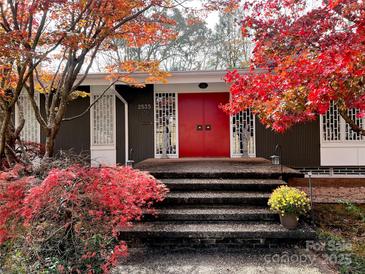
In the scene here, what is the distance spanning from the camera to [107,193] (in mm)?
2553

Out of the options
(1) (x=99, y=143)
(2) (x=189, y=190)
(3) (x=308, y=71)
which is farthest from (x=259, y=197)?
(1) (x=99, y=143)

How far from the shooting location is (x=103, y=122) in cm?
729

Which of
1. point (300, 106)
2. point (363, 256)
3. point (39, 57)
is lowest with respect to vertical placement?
point (363, 256)

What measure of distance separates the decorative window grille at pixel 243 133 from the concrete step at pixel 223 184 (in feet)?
9.60

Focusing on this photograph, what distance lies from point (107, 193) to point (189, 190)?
1.84 metres

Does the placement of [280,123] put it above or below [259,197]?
above

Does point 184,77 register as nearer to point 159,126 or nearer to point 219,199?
point 159,126

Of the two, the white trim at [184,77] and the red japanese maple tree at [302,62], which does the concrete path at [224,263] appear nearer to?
the red japanese maple tree at [302,62]

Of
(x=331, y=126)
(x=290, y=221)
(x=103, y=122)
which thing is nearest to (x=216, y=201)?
(x=290, y=221)

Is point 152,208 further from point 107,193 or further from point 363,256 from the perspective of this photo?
point 363,256

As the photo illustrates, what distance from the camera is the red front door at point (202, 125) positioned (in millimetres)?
7301

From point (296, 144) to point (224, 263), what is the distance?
16.8 ft

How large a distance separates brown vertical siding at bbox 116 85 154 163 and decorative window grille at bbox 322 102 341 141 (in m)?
4.94

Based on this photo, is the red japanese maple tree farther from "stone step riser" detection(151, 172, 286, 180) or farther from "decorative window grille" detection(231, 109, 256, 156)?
"decorative window grille" detection(231, 109, 256, 156)
